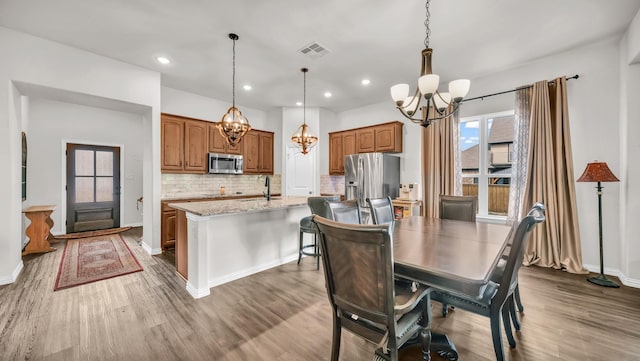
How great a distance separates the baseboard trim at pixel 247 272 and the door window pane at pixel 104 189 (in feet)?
15.9

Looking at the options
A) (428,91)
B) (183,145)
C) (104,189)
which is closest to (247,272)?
(428,91)

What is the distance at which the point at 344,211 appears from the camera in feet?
7.62

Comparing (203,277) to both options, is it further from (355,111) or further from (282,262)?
(355,111)

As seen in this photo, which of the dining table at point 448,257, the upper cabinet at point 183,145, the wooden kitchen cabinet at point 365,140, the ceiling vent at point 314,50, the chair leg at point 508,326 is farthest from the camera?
the wooden kitchen cabinet at point 365,140

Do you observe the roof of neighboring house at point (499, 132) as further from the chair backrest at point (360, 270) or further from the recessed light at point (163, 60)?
the recessed light at point (163, 60)

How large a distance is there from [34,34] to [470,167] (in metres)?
6.37

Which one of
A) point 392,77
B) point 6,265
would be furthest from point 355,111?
point 6,265

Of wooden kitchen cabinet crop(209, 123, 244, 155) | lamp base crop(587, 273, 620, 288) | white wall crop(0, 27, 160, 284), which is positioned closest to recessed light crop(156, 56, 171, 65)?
white wall crop(0, 27, 160, 284)

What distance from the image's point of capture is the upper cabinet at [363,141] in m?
4.91

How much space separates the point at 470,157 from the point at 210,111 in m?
5.16

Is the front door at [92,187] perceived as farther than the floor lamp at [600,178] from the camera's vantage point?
Yes

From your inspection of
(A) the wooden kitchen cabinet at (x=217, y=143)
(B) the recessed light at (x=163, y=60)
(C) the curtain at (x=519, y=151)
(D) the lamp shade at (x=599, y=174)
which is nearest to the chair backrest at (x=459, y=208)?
(C) the curtain at (x=519, y=151)

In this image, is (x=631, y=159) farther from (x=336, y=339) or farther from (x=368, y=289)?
(x=336, y=339)

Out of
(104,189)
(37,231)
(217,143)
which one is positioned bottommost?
(37,231)
